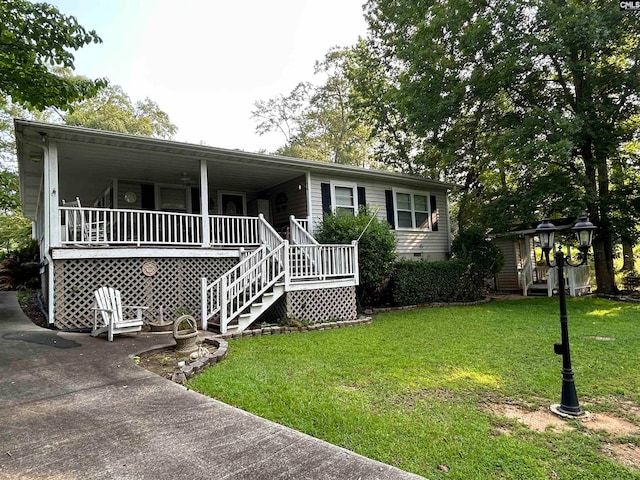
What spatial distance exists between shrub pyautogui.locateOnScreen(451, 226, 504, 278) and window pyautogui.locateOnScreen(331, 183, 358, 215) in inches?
166

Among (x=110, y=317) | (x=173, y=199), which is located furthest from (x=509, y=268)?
(x=110, y=317)

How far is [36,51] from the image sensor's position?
729 centimetres

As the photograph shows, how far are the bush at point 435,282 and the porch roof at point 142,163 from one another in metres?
3.10

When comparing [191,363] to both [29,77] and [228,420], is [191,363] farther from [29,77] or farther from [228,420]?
[29,77]

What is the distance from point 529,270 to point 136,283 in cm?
1443

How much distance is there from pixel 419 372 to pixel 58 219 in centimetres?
690

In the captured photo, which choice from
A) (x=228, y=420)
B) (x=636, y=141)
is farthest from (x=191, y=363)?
(x=636, y=141)

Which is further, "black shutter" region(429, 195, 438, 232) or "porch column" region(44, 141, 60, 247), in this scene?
"black shutter" region(429, 195, 438, 232)

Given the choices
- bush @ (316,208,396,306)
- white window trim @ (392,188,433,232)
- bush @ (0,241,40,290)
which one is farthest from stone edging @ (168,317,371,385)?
bush @ (0,241,40,290)

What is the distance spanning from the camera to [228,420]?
2979mm

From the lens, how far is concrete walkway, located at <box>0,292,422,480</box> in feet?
7.28

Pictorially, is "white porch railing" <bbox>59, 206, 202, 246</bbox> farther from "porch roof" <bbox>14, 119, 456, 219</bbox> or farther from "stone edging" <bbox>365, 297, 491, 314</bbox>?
"stone edging" <bbox>365, 297, 491, 314</bbox>

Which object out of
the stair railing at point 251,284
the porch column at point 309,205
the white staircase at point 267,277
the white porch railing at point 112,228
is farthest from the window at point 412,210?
the white porch railing at point 112,228

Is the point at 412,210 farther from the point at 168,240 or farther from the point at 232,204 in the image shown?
the point at 168,240
